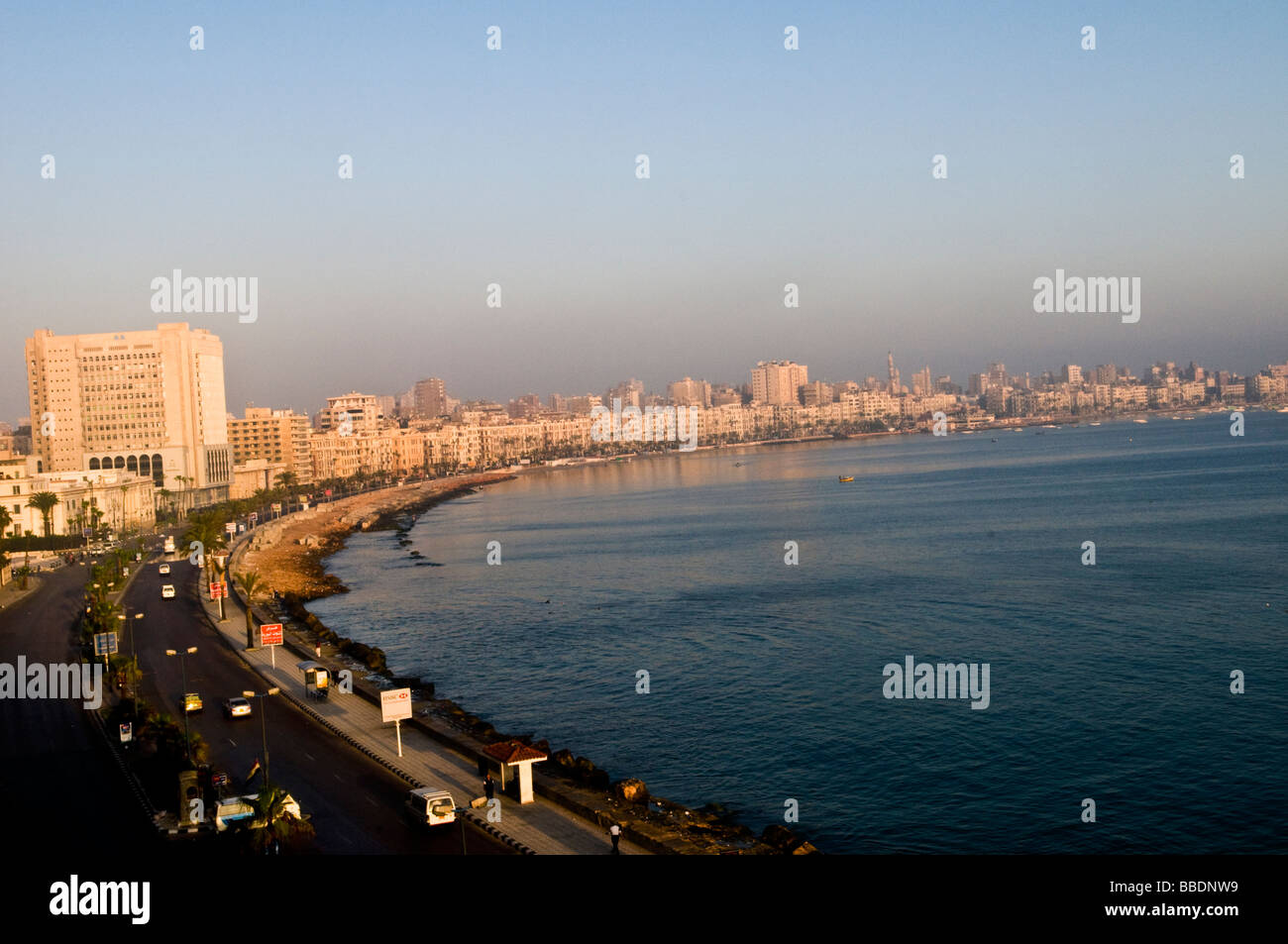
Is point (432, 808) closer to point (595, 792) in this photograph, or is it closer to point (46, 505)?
point (595, 792)

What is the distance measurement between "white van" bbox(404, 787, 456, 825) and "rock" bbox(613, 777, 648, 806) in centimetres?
248

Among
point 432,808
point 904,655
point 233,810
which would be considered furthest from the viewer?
point 904,655

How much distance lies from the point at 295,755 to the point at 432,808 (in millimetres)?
4130

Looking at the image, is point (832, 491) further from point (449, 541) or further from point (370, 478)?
point (370, 478)

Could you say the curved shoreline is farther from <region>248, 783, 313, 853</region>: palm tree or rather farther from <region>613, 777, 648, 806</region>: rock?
<region>248, 783, 313, 853</region>: palm tree

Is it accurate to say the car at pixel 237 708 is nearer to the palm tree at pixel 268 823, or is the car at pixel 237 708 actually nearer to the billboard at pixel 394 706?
the billboard at pixel 394 706

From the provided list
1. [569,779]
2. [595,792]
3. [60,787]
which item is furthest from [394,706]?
[60,787]

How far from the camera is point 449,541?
51406 millimetres

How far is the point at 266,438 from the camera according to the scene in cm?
9500

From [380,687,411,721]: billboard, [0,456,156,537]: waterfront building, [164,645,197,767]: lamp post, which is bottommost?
[164,645,197,767]: lamp post

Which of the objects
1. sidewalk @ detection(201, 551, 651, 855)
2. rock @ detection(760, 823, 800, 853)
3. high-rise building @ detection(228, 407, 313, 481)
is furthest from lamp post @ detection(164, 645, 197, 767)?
high-rise building @ detection(228, 407, 313, 481)

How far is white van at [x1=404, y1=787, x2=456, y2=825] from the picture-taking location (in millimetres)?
10945

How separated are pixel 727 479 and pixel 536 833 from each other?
79.8 metres
